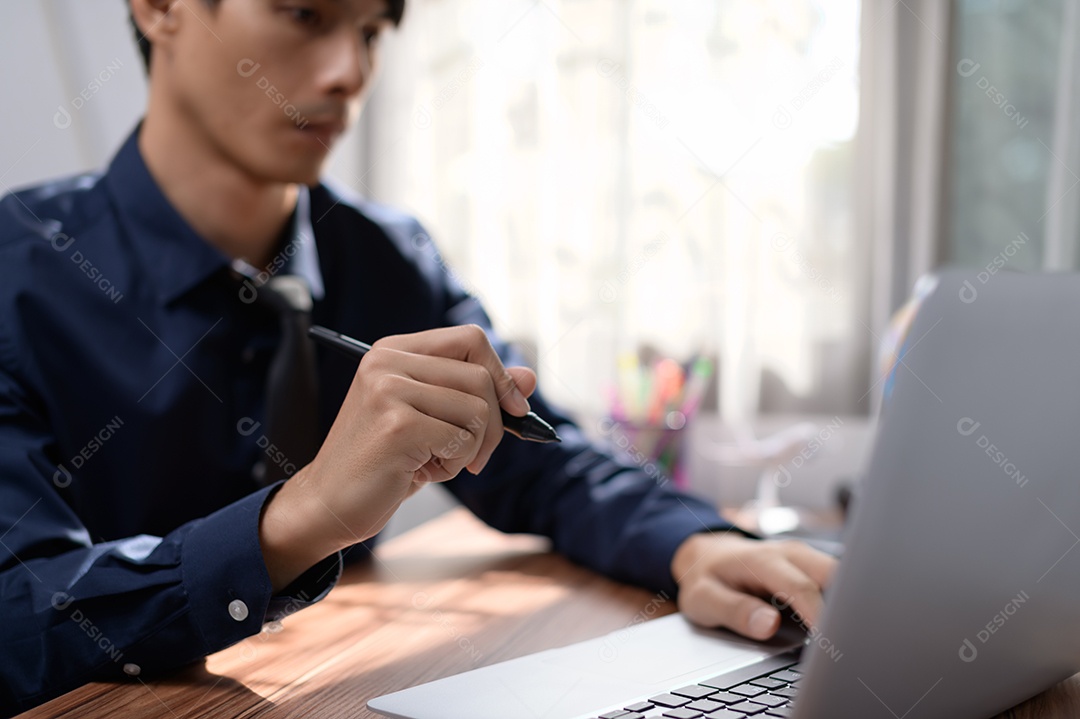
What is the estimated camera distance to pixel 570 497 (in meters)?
1.13

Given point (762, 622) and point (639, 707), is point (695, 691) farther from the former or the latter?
point (762, 622)

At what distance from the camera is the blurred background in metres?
1.80

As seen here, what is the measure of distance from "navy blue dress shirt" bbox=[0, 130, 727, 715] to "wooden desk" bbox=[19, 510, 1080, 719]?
37 millimetres

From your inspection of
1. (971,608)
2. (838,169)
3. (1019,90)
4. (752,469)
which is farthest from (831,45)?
(971,608)

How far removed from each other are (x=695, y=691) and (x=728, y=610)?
0.19 m

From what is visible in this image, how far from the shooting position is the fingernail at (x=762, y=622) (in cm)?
75

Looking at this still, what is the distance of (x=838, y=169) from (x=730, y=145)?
9.1 inches

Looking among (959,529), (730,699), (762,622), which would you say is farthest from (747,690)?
(959,529)

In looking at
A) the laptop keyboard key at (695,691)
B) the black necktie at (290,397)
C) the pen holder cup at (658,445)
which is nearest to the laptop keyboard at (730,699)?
the laptop keyboard key at (695,691)

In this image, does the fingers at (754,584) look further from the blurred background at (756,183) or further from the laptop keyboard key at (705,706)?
the blurred background at (756,183)

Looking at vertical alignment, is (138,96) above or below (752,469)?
above

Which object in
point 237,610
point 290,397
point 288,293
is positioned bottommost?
point 237,610

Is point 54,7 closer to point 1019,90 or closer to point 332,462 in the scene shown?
point 332,462

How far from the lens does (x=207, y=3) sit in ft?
3.56
